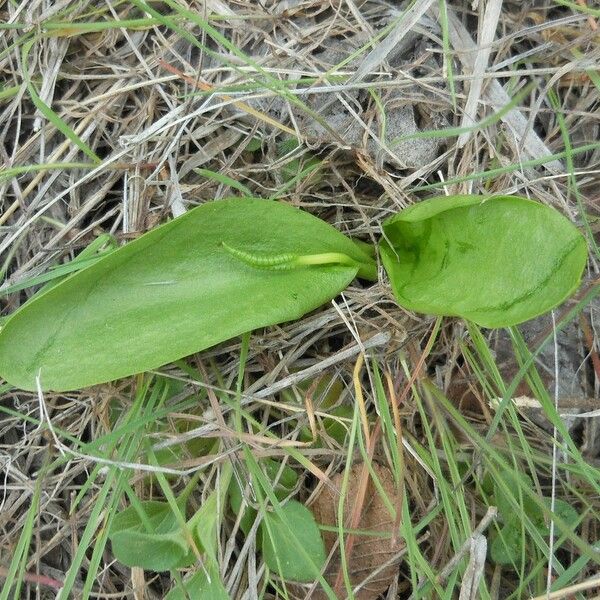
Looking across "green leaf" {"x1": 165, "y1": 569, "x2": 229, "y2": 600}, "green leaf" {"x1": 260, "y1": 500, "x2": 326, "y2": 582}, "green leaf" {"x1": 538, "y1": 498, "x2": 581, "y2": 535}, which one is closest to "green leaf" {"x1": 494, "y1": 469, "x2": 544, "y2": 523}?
"green leaf" {"x1": 538, "y1": 498, "x2": 581, "y2": 535}

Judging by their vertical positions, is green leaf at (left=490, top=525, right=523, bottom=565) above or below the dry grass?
below

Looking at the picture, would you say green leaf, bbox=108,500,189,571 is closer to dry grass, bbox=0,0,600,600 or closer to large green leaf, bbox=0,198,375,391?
dry grass, bbox=0,0,600,600

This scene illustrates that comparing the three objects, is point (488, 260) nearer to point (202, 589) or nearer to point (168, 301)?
point (168, 301)

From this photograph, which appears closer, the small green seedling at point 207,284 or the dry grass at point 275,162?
the small green seedling at point 207,284

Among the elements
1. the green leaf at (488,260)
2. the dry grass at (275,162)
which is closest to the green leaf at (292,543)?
the dry grass at (275,162)

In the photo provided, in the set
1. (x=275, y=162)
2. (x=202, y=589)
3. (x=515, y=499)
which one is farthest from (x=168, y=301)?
(x=515, y=499)

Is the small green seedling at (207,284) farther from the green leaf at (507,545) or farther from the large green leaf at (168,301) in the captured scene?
the green leaf at (507,545)
